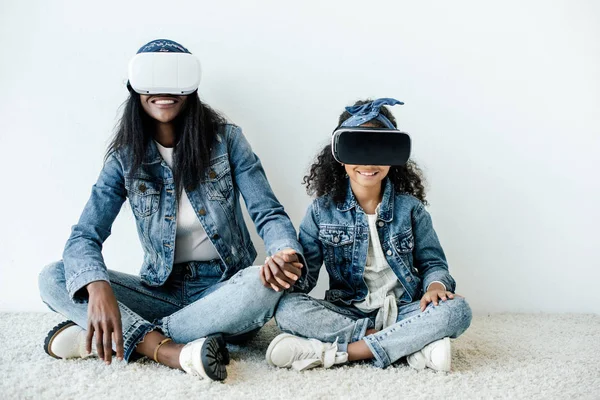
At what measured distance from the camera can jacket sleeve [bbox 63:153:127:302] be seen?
1315 mm

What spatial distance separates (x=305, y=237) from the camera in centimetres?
150

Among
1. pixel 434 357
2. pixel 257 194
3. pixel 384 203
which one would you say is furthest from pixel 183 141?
pixel 434 357

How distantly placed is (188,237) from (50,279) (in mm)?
304

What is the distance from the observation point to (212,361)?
3.96 ft

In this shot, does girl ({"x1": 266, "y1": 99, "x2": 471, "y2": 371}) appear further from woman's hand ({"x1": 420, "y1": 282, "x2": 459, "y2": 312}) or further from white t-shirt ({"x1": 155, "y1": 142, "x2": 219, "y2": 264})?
white t-shirt ({"x1": 155, "y1": 142, "x2": 219, "y2": 264})

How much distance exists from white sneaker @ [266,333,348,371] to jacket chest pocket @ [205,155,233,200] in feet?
1.18

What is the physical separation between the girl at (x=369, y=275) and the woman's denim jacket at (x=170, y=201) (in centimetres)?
13

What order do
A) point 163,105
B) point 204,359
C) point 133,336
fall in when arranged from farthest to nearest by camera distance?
point 163,105 → point 133,336 → point 204,359

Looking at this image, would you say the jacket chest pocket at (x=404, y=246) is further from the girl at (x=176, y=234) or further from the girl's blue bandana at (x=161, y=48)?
the girl's blue bandana at (x=161, y=48)

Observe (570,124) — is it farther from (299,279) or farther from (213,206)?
(213,206)

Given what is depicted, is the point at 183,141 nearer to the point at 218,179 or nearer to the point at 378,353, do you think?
the point at 218,179

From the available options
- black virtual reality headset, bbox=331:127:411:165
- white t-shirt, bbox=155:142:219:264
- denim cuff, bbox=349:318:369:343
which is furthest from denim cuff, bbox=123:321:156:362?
Answer: black virtual reality headset, bbox=331:127:411:165

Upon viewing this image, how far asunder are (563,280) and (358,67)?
2.60ft

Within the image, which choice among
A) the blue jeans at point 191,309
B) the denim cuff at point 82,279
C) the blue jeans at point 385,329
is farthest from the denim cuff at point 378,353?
the denim cuff at point 82,279
